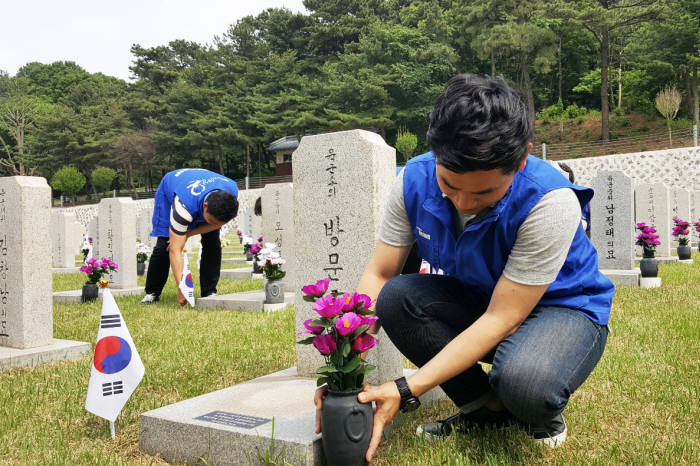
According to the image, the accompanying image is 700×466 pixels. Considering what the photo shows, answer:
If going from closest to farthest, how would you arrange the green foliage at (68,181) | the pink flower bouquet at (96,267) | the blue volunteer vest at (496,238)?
1. the blue volunteer vest at (496,238)
2. the pink flower bouquet at (96,267)
3. the green foliage at (68,181)

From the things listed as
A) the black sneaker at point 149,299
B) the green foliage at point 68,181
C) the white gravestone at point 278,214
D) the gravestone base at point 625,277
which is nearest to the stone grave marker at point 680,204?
the gravestone base at point 625,277

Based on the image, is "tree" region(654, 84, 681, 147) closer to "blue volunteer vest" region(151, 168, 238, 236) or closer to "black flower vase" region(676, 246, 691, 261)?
"black flower vase" region(676, 246, 691, 261)

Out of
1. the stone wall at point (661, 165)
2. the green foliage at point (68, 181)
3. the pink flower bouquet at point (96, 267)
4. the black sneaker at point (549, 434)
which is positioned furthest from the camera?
the green foliage at point (68, 181)

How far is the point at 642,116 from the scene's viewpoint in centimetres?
2964

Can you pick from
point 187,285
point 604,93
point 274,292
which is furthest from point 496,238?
point 604,93

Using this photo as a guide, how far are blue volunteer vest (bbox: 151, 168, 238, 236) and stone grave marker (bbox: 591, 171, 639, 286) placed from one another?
17.5 feet

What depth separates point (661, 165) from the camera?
22047 mm

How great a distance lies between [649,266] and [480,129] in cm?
641

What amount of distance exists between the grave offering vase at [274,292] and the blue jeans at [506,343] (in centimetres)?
406

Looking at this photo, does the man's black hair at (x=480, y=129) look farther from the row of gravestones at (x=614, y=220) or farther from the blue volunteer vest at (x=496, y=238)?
the row of gravestones at (x=614, y=220)

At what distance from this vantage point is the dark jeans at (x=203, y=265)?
694cm

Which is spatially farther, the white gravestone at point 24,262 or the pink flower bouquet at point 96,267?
the pink flower bouquet at point 96,267

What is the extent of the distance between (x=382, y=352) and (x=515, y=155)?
63.2 inches

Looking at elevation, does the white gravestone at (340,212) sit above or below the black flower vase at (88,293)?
above
